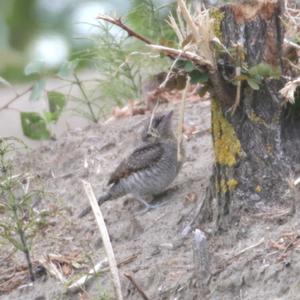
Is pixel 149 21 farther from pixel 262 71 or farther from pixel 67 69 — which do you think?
pixel 262 71

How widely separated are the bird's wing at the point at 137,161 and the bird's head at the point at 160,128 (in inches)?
5.5

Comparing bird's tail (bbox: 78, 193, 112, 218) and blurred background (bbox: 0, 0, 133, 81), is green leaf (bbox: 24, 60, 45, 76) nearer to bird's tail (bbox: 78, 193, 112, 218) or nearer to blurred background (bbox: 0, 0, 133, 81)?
bird's tail (bbox: 78, 193, 112, 218)

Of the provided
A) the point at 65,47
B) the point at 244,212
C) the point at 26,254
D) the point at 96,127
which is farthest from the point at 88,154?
the point at 65,47

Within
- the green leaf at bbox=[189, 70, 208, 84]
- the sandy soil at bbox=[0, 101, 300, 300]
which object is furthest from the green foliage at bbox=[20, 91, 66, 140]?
the green leaf at bbox=[189, 70, 208, 84]

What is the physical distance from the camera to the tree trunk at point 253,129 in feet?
18.7

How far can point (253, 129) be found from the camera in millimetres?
5848

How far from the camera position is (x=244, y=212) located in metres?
5.84

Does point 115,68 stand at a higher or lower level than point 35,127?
higher

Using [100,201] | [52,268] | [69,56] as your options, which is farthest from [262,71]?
[69,56]

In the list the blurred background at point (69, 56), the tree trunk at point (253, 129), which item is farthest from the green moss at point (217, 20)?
the blurred background at point (69, 56)

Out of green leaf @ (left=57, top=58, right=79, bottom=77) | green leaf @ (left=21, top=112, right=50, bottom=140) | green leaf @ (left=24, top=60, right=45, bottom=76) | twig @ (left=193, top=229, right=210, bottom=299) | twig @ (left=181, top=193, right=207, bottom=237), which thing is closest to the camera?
twig @ (left=193, top=229, right=210, bottom=299)

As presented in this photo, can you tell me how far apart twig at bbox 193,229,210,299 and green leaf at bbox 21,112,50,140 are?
10.8 ft

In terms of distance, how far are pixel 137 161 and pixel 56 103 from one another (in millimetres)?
1558

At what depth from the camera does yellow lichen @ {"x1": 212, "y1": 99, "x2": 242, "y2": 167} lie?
587 cm
